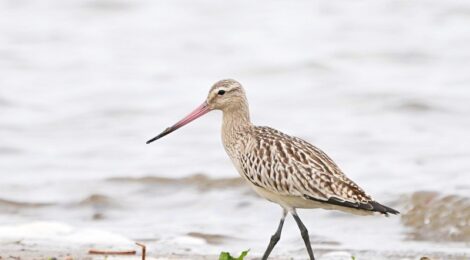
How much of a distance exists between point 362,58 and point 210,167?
18.4ft

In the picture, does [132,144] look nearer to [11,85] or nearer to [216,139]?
[216,139]

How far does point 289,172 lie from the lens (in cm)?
859

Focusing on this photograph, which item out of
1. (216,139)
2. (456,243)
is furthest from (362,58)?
(456,243)

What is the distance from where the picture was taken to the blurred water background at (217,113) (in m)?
11.5

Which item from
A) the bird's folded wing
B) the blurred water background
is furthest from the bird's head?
the blurred water background

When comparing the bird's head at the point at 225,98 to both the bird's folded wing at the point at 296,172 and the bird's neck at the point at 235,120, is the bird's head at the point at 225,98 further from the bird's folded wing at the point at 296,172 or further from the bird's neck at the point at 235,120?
the bird's folded wing at the point at 296,172

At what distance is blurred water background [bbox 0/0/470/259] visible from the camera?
1153cm

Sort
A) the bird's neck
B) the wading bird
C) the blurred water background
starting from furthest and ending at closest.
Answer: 1. the blurred water background
2. the bird's neck
3. the wading bird

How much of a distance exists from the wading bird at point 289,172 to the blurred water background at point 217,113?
137 cm

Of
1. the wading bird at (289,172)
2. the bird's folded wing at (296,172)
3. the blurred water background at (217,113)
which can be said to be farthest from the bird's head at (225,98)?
the blurred water background at (217,113)

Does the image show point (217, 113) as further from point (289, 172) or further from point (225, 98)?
point (289, 172)

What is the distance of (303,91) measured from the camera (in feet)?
56.4

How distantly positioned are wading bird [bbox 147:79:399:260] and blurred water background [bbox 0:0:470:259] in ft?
4.51

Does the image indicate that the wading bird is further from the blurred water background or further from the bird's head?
the blurred water background
